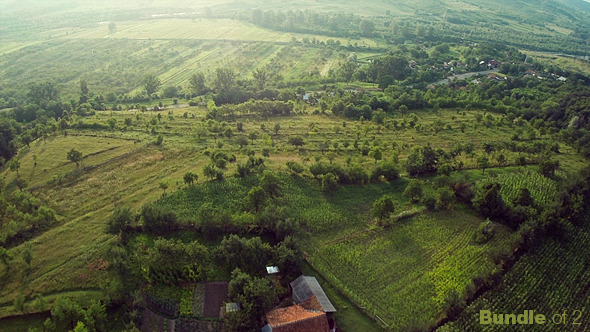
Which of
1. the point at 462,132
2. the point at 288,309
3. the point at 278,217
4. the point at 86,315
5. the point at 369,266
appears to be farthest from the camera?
the point at 462,132

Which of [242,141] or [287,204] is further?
[242,141]

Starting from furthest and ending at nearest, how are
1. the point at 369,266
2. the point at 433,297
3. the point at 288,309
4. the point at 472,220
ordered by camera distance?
the point at 472,220
the point at 369,266
the point at 433,297
the point at 288,309

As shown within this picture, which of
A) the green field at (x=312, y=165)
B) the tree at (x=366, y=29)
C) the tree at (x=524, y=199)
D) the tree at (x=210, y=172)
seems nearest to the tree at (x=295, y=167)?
the green field at (x=312, y=165)

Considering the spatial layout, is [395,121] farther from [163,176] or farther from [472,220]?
[163,176]

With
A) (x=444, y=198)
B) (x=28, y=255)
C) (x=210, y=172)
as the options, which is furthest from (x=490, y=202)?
(x=28, y=255)

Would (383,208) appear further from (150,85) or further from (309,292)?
(150,85)

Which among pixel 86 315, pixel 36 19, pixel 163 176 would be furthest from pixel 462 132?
pixel 36 19

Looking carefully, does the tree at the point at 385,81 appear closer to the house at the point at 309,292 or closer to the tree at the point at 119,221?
the house at the point at 309,292
